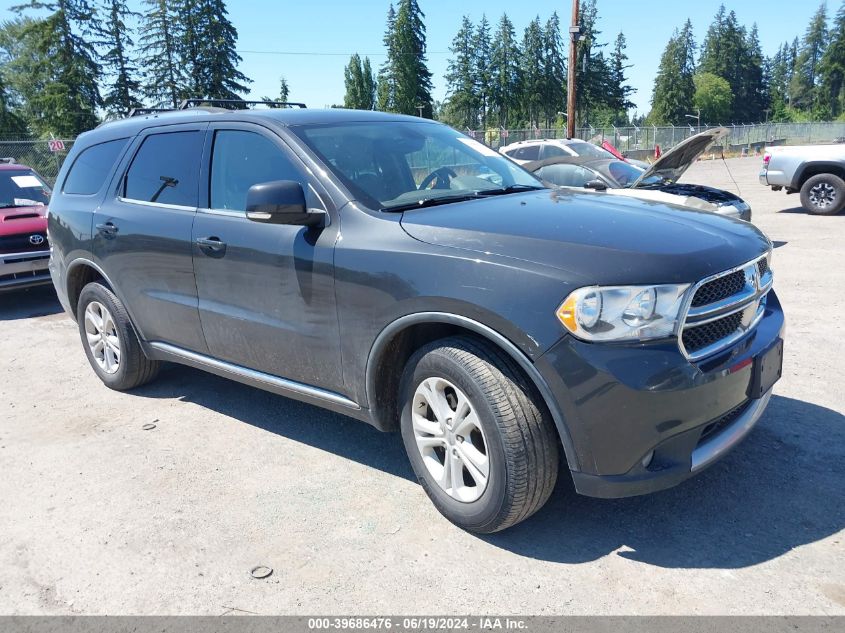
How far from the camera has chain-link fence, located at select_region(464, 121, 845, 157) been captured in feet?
119

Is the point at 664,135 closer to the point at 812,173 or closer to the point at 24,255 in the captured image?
the point at 812,173

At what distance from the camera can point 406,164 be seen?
389 centimetres

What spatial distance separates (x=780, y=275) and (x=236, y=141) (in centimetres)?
658

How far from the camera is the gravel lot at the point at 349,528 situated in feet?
8.85

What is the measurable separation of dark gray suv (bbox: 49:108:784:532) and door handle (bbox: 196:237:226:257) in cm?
1

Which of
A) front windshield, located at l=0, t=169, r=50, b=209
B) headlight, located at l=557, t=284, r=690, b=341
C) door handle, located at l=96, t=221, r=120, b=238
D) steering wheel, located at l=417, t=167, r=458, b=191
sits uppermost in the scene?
front windshield, located at l=0, t=169, r=50, b=209

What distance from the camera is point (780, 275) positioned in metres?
8.00

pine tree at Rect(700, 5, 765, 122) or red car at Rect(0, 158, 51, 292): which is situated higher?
pine tree at Rect(700, 5, 765, 122)

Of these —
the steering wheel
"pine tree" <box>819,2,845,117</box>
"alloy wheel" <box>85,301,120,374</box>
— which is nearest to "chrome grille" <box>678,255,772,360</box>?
the steering wheel

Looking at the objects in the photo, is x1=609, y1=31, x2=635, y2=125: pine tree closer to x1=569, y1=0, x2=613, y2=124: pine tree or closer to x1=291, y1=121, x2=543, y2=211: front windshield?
x1=569, y1=0, x2=613, y2=124: pine tree

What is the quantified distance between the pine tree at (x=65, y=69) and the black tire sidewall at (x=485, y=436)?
169 feet

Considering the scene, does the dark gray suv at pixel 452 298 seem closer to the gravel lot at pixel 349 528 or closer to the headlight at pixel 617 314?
the headlight at pixel 617 314

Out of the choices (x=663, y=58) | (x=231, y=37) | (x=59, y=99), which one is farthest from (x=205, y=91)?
(x=663, y=58)

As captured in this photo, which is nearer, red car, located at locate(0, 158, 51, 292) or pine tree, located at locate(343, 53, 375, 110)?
red car, located at locate(0, 158, 51, 292)
